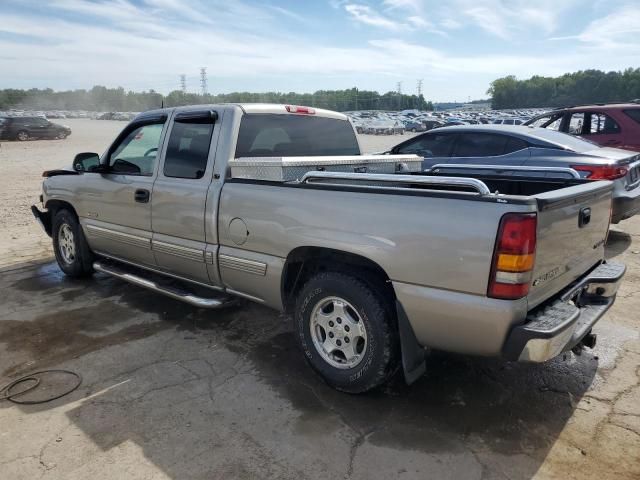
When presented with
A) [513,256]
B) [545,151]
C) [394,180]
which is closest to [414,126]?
[545,151]

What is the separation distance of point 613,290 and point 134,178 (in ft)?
13.0

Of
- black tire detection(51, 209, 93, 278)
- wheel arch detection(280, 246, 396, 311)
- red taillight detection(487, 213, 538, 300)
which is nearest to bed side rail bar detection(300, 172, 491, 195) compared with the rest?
red taillight detection(487, 213, 538, 300)

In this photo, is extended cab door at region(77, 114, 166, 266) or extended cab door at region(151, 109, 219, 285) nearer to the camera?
extended cab door at region(151, 109, 219, 285)

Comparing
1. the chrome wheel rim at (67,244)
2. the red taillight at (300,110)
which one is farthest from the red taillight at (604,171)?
the chrome wheel rim at (67,244)

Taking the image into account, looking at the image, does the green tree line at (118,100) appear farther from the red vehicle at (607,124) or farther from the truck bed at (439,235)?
the truck bed at (439,235)

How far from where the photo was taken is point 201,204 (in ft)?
12.6

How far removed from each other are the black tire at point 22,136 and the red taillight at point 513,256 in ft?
119

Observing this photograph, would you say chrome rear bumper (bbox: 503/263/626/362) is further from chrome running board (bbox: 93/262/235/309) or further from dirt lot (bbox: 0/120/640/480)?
chrome running board (bbox: 93/262/235/309)

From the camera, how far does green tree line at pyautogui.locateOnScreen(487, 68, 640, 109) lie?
95781mm

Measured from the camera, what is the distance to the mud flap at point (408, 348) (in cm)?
287

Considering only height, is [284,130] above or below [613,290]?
above

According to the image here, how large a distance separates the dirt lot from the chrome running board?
0.35 m

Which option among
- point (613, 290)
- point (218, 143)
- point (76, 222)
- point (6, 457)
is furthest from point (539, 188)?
point (76, 222)

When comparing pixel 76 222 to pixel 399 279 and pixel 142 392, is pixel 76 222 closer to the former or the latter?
pixel 142 392
